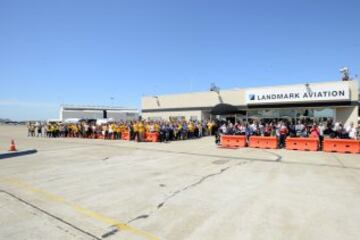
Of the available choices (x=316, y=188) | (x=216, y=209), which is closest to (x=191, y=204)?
(x=216, y=209)

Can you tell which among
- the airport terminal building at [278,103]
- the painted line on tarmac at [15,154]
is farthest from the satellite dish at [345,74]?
the painted line on tarmac at [15,154]

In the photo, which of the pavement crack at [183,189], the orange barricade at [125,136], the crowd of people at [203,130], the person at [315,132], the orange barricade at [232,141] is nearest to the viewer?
the pavement crack at [183,189]

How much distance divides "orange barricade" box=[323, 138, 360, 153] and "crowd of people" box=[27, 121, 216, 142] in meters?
11.7

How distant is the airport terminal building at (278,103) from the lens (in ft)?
84.1

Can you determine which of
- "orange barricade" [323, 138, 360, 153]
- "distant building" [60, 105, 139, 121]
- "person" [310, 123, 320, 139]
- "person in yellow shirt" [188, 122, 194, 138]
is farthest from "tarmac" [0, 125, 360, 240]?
"distant building" [60, 105, 139, 121]

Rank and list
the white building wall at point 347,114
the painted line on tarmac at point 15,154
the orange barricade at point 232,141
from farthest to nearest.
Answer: the white building wall at point 347,114 < the orange barricade at point 232,141 < the painted line on tarmac at point 15,154

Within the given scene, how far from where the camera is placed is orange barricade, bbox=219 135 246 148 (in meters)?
18.5

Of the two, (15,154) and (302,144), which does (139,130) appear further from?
(302,144)

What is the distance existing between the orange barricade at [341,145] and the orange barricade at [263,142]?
2746 mm

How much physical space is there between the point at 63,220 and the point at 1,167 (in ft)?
24.8

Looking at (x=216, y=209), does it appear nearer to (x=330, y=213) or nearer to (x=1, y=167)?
(x=330, y=213)

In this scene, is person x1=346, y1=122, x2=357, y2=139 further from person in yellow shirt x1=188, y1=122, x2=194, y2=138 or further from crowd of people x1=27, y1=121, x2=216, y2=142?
person in yellow shirt x1=188, y1=122, x2=194, y2=138

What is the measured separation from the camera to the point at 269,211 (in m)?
5.75

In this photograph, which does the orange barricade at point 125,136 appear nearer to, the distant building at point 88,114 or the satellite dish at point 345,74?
the satellite dish at point 345,74
